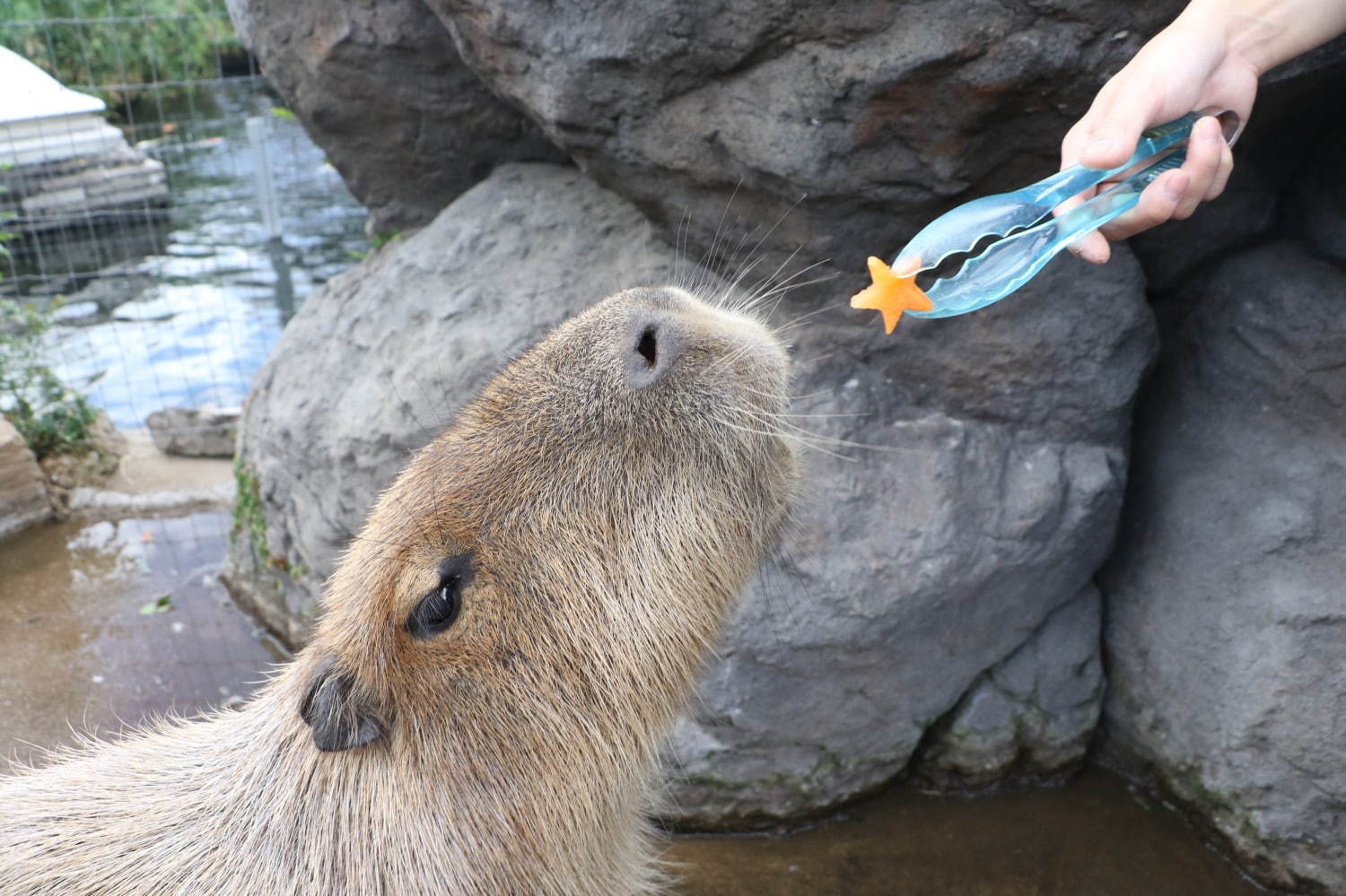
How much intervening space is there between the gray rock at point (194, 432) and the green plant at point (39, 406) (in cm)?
35

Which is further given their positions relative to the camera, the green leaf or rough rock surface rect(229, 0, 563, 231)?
the green leaf

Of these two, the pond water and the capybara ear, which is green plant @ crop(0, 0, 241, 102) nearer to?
the pond water

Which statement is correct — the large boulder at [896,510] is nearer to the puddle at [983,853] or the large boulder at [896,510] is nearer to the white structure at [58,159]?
the puddle at [983,853]

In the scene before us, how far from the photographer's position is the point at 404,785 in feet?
6.31

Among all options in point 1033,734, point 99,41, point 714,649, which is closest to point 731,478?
point 714,649

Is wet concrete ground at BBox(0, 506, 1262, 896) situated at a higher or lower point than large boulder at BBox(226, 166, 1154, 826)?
lower

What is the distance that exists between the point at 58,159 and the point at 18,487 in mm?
3667

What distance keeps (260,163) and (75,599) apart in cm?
420

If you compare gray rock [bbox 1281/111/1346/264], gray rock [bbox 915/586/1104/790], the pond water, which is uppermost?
gray rock [bbox 1281/111/1346/264]

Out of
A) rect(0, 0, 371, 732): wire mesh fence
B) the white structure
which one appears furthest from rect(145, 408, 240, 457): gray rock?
the white structure

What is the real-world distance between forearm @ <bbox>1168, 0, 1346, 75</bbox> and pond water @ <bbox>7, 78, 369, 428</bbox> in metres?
5.36

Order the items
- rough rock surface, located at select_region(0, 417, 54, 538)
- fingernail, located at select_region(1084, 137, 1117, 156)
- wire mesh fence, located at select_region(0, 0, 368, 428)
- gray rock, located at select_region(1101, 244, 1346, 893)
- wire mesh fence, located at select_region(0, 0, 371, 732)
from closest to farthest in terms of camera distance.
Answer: fingernail, located at select_region(1084, 137, 1117, 156) < gray rock, located at select_region(1101, 244, 1346, 893) < wire mesh fence, located at select_region(0, 0, 371, 732) < rough rock surface, located at select_region(0, 417, 54, 538) < wire mesh fence, located at select_region(0, 0, 368, 428)

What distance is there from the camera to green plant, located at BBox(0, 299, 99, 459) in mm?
5793


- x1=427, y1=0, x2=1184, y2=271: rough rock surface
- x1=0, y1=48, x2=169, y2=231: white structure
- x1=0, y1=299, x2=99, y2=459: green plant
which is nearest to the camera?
x1=427, y1=0, x2=1184, y2=271: rough rock surface
